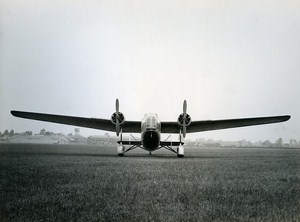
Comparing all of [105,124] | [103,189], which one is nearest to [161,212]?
[103,189]

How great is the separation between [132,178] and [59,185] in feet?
6.65

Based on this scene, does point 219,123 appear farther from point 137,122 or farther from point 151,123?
point 151,123

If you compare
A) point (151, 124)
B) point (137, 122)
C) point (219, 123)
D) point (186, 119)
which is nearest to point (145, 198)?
point (151, 124)

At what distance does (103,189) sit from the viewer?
714 centimetres

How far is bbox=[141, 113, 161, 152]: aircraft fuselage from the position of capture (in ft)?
65.8

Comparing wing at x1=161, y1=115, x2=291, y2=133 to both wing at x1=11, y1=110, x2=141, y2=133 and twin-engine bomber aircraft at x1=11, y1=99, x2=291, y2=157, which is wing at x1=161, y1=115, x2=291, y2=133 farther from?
wing at x1=11, y1=110, x2=141, y2=133

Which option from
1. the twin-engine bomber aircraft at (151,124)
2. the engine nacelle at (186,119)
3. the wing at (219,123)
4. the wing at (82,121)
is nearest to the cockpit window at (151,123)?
the twin-engine bomber aircraft at (151,124)

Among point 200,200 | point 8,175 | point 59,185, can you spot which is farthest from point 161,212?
point 8,175

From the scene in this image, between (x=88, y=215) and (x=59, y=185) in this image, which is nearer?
(x=88, y=215)

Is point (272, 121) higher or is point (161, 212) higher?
point (272, 121)

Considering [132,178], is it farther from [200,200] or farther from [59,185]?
[200,200]

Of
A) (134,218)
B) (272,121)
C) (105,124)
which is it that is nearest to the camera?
(134,218)

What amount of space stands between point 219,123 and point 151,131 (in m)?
7.32

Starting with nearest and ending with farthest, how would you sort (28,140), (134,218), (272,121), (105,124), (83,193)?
(134,218), (83,193), (272,121), (105,124), (28,140)
